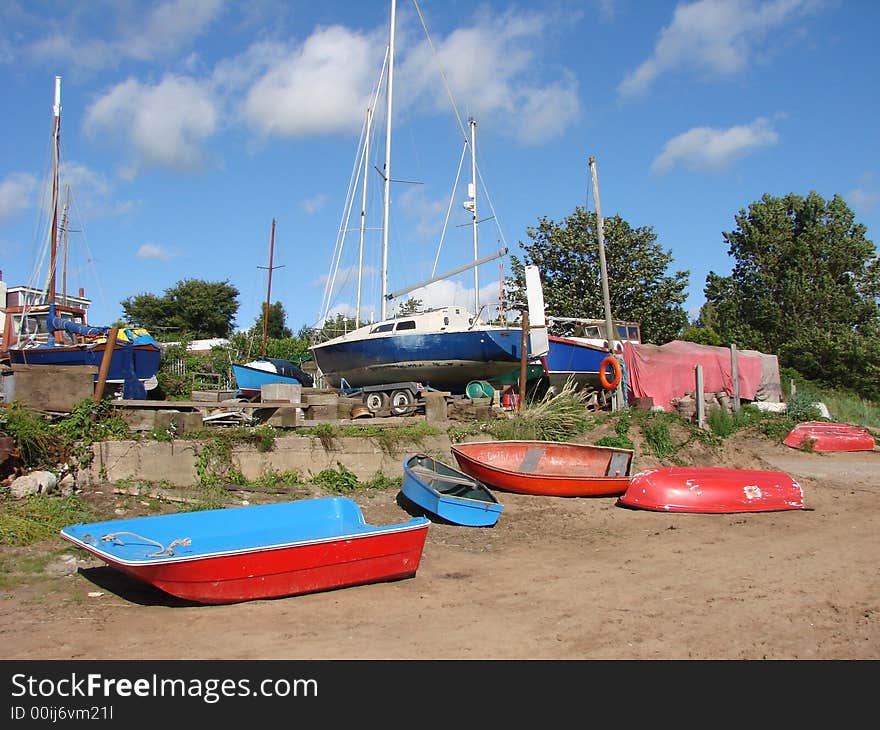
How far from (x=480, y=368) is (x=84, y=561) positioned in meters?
12.0

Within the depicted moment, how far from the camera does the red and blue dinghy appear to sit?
6.96 m

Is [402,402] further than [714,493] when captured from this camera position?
Yes

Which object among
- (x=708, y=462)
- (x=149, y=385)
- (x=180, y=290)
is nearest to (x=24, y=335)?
(x=149, y=385)

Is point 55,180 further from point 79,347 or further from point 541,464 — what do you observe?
point 541,464

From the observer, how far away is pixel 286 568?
24.1 feet

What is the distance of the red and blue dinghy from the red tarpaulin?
37.9 ft

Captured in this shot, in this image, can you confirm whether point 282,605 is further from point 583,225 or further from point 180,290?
point 180,290

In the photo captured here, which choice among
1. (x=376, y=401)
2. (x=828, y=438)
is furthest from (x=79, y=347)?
(x=828, y=438)

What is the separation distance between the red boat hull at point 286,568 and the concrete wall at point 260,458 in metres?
5.24

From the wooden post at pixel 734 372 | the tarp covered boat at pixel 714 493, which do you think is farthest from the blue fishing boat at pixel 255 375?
the wooden post at pixel 734 372

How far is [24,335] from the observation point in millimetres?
22016

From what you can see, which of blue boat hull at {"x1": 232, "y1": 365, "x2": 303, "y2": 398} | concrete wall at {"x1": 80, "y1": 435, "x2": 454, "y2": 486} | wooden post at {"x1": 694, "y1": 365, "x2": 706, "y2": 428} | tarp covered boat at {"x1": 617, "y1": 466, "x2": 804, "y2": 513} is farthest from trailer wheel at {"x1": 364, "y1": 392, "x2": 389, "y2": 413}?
wooden post at {"x1": 694, "y1": 365, "x2": 706, "y2": 428}

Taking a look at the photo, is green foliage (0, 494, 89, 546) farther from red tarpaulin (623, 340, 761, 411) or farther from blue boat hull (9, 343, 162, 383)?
red tarpaulin (623, 340, 761, 411)

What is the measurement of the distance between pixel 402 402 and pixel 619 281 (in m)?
17.0
